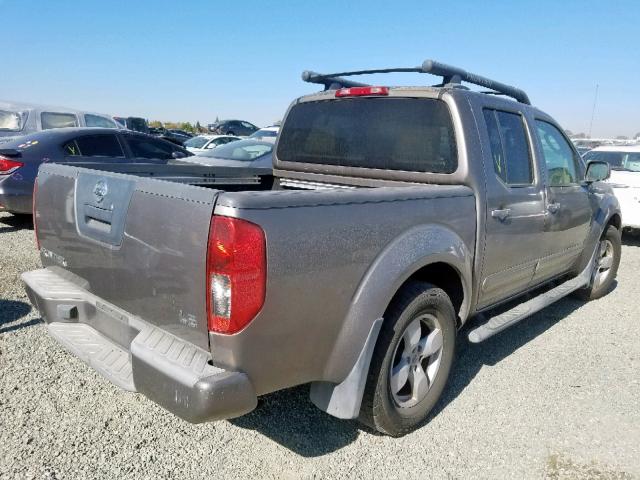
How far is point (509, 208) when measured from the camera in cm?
333

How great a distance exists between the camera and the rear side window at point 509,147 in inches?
132

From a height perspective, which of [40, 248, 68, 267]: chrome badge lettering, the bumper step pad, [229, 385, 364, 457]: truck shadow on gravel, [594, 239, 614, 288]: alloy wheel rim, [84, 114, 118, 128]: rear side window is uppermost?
[84, 114, 118, 128]: rear side window

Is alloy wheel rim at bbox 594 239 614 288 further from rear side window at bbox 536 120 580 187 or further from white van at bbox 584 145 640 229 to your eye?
white van at bbox 584 145 640 229

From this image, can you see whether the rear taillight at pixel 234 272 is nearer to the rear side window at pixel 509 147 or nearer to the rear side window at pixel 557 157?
the rear side window at pixel 509 147

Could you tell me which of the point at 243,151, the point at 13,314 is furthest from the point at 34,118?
the point at 13,314

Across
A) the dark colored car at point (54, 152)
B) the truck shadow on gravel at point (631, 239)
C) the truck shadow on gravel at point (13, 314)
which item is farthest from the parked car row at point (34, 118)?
the truck shadow on gravel at point (631, 239)

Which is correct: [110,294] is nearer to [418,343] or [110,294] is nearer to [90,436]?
[90,436]

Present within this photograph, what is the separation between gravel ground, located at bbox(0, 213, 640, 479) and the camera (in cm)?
249

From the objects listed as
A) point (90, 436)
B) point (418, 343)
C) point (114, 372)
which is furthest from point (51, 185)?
point (418, 343)

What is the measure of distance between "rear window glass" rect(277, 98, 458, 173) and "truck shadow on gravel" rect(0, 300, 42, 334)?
241 cm

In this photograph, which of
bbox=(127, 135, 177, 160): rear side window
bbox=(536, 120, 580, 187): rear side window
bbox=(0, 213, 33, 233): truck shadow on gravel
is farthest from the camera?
bbox=(127, 135, 177, 160): rear side window

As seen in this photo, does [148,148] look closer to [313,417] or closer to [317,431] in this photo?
[313,417]

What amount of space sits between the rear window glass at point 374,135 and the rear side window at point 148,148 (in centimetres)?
489

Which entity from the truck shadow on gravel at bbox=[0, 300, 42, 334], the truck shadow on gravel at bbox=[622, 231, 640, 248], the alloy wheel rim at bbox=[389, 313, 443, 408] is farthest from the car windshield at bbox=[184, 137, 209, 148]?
the alloy wheel rim at bbox=[389, 313, 443, 408]
